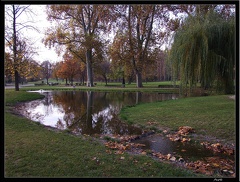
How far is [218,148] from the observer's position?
584cm

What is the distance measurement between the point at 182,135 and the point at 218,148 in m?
1.47

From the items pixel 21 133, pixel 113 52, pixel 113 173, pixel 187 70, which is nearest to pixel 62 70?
pixel 113 52

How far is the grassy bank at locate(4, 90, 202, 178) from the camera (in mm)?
3822

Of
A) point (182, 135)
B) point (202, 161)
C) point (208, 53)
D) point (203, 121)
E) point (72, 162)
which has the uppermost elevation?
point (208, 53)

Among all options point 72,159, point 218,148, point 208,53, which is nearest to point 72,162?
point 72,159

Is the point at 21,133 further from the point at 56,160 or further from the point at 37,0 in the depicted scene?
the point at 37,0

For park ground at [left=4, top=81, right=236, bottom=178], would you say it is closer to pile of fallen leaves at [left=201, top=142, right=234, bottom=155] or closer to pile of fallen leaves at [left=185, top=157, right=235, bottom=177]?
pile of fallen leaves at [left=185, top=157, right=235, bottom=177]

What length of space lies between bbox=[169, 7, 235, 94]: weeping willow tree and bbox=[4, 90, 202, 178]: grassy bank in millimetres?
9013

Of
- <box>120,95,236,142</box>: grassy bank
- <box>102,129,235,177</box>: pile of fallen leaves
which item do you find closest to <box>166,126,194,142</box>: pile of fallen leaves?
<box>102,129,235,177</box>: pile of fallen leaves

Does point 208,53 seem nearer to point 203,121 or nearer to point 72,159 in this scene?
point 203,121

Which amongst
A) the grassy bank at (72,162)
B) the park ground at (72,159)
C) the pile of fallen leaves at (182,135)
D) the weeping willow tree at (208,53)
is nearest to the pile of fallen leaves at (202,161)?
the pile of fallen leaves at (182,135)

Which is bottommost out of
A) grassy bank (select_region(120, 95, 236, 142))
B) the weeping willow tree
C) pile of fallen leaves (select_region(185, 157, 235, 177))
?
pile of fallen leaves (select_region(185, 157, 235, 177))

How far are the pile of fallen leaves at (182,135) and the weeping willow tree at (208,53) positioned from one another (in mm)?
5649
